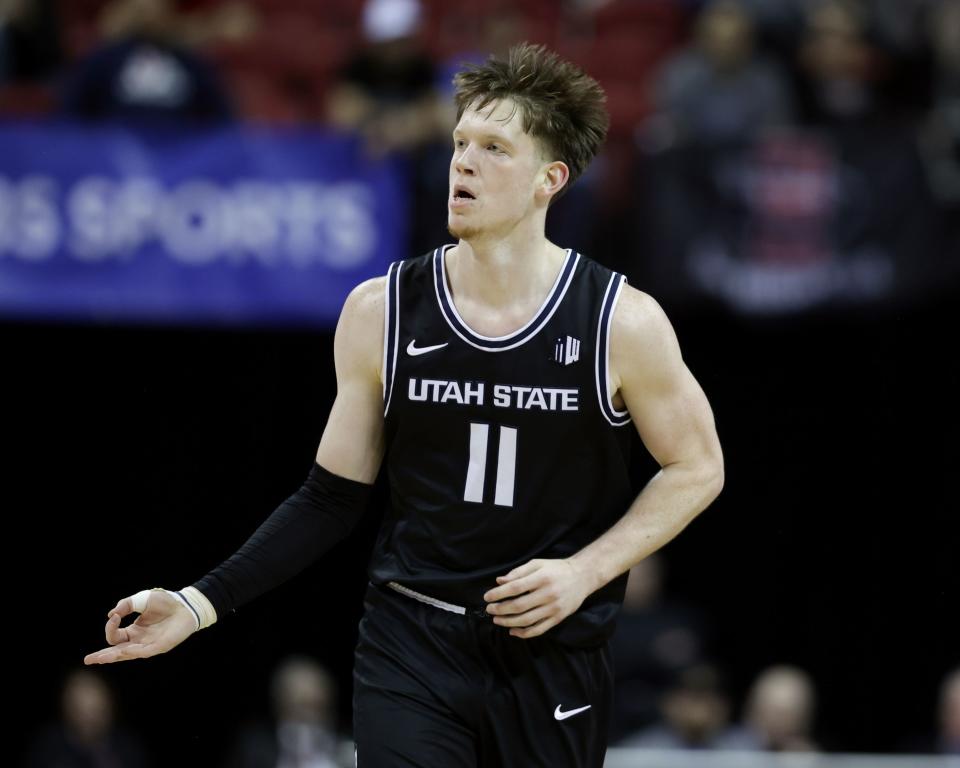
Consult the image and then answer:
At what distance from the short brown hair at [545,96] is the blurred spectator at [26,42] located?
741 centimetres

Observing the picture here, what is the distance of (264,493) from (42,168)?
3502mm

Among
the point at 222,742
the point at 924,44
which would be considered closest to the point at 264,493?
the point at 222,742

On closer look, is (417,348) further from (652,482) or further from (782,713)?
(782,713)

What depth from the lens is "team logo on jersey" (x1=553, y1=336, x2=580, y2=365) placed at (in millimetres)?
4805

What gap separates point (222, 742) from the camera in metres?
12.7

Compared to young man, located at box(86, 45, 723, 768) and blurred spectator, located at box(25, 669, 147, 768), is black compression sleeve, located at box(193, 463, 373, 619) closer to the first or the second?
young man, located at box(86, 45, 723, 768)

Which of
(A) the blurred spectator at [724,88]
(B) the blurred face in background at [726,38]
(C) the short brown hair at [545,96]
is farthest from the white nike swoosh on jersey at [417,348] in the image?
(B) the blurred face in background at [726,38]

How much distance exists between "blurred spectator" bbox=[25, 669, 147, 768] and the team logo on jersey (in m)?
7.22

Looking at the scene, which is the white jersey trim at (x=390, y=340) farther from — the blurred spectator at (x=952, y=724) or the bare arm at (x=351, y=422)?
the blurred spectator at (x=952, y=724)

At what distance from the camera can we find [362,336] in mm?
4906

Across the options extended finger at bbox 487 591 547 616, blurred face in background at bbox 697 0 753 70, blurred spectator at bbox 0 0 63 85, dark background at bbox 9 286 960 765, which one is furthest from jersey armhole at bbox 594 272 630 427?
blurred spectator at bbox 0 0 63 85

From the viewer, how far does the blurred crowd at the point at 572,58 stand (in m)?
10.4

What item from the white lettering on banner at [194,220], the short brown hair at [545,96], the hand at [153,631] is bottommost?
the hand at [153,631]

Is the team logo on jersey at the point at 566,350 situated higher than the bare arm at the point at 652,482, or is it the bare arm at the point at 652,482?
the team logo on jersey at the point at 566,350
